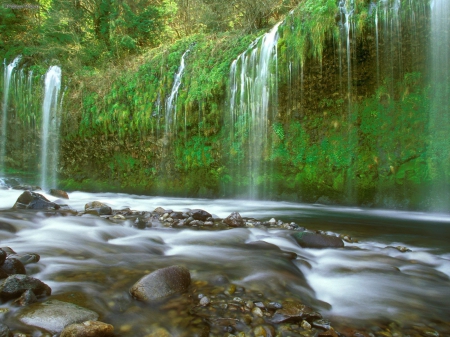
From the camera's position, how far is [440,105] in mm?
7059

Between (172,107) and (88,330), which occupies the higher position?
(172,107)

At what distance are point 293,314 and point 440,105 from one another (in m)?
6.55

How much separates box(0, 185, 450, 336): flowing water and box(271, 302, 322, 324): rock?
166 millimetres

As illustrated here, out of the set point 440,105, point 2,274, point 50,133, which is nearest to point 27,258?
point 2,274

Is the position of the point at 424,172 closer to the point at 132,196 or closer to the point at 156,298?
the point at 156,298

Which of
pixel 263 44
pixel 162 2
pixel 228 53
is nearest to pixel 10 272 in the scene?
pixel 263 44

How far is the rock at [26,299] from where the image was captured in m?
2.34

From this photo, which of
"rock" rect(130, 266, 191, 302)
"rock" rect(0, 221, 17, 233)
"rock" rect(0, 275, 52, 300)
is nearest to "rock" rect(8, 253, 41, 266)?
"rock" rect(0, 275, 52, 300)

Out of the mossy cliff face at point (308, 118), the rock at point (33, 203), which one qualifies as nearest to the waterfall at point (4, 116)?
the mossy cliff face at point (308, 118)

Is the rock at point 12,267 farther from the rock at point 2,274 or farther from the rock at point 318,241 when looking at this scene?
the rock at point 318,241

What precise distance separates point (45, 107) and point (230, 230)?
11.6m

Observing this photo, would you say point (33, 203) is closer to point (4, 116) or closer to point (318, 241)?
point (318, 241)

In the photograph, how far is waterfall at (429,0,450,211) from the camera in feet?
22.7

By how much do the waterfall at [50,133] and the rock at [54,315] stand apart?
12.2 meters
